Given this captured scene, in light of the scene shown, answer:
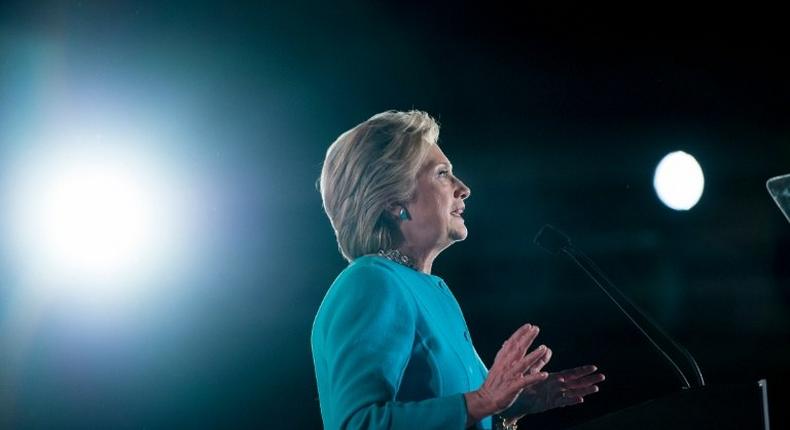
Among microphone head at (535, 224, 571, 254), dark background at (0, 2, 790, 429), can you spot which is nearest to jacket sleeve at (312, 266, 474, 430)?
microphone head at (535, 224, 571, 254)

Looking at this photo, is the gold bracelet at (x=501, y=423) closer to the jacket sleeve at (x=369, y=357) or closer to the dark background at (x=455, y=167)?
the jacket sleeve at (x=369, y=357)

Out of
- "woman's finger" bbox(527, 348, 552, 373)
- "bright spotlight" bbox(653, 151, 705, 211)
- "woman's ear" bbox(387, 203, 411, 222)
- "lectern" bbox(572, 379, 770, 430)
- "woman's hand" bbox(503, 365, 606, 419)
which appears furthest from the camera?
"bright spotlight" bbox(653, 151, 705, 211)

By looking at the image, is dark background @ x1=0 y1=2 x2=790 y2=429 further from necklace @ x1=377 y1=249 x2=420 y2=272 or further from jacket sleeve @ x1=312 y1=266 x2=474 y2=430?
jacket sleeve @ x1=312 y1=266 x2=474 y2=430

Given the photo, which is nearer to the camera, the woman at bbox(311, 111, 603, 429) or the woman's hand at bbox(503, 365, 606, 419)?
the woman at bbox(311, 111, 603, 429)

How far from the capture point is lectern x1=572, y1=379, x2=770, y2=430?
1.16 meters

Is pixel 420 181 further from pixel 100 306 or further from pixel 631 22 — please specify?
pixel 631 22

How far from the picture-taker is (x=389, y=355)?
1.43 metres

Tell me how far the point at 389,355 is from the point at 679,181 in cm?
277

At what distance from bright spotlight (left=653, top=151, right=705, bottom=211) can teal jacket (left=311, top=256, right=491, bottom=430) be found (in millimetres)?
2408

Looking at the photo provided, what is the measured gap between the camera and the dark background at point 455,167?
310 cm

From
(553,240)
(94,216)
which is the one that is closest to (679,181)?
(553,240)

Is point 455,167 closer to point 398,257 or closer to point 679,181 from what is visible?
point 679,181

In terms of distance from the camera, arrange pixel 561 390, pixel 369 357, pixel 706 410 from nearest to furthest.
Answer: pixel 706 410, pixel 369 357, pixel 561 390

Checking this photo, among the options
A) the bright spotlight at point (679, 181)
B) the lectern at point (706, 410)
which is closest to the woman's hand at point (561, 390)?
the lectern at point (706, 410)
